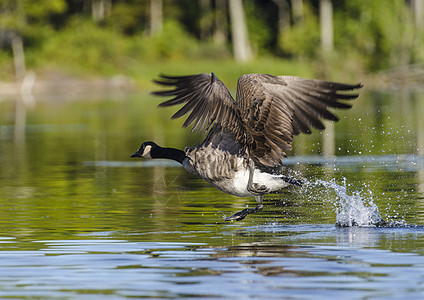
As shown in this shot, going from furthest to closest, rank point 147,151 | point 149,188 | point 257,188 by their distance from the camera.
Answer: point 149,188, point 147,151, point 257,188

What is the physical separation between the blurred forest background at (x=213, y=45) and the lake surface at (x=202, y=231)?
4380 centimetres

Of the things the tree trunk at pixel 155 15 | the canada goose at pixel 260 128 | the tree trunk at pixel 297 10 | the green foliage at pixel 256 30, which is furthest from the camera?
the green foliage at pixel 256 30

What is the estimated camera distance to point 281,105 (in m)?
10.2

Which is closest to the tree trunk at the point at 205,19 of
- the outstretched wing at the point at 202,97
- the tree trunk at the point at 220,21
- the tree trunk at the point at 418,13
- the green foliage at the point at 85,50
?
the tree trunk at the point at 220,21

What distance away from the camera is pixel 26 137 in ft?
90.5

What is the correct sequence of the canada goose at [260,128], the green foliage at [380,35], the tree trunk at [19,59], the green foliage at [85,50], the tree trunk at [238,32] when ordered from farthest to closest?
1. the tree trunk at [238,32]
2. the green foliage at [85,50]
3. the green foliage at [380,35]
4. the tree trunk at [19,59]
5. the canada goose at [260,128]

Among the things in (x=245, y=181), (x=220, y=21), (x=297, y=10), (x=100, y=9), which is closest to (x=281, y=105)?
(x=245, y=181)

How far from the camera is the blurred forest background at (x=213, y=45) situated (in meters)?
66.2

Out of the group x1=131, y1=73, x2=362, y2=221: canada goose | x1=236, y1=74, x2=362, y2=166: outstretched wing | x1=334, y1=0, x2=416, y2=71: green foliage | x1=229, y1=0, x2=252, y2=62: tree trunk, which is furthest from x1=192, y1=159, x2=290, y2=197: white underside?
x1=229, y1=0, x2=252, y2=62: tree trunk

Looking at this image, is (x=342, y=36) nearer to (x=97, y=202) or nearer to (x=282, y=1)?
(x=282, y=1)

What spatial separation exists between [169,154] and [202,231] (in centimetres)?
115

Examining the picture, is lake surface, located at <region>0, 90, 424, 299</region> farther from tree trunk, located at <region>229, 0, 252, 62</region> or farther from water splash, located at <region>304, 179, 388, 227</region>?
tree trunk, located at <region>229, 0, 252, 62</region>

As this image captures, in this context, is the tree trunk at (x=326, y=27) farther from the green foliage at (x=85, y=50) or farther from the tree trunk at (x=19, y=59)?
the tree trunk at (x=19, y=59)

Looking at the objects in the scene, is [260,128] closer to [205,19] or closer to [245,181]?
[245,181]
